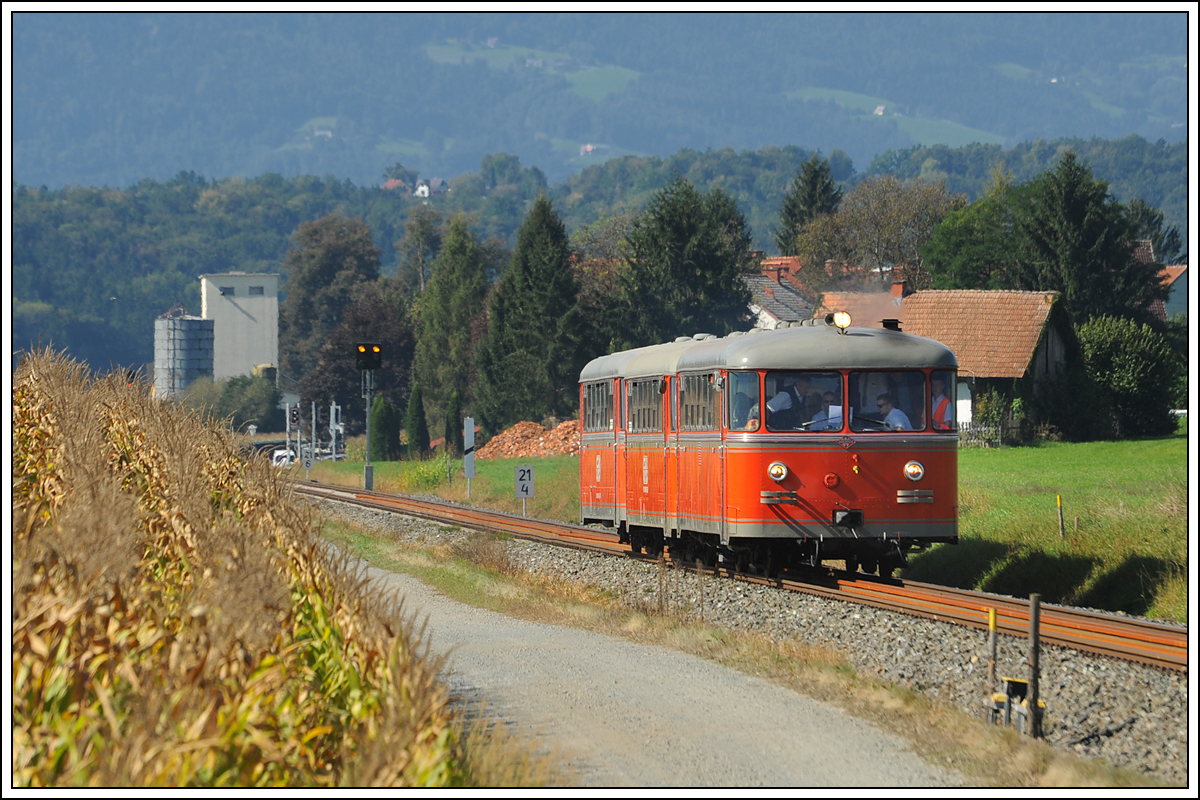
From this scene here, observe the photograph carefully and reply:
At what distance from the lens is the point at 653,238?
70.2 m

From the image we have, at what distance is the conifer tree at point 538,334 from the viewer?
70062 millimetres

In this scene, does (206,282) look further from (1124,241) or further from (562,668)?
(562,668)

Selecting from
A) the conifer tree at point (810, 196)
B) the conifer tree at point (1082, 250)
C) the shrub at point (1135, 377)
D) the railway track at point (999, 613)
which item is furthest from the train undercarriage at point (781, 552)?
the conifer tree at point (810, 196)

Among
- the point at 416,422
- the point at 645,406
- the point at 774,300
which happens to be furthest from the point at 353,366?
the point at 645,406

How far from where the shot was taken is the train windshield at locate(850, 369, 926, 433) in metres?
15.9

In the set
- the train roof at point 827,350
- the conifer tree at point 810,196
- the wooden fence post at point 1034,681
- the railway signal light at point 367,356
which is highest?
the conifer tree at point 810,196

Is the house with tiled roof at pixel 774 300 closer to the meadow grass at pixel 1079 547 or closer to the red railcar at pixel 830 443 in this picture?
the meadow grass at pixel 1079 547

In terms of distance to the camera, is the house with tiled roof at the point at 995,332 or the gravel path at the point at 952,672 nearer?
the gravel path at the point at 952,672

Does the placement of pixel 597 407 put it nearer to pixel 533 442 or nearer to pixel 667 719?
pixel 667 719

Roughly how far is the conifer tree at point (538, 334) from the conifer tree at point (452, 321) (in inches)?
496

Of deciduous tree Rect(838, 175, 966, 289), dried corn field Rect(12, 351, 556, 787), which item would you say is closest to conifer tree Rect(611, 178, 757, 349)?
deciduous tree Rect(838, 175, 966, 289)

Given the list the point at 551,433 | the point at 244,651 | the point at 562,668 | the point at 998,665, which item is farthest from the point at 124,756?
the point at 551,433

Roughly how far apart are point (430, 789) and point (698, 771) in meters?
3.15

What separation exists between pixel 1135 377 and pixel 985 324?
6276 mm
